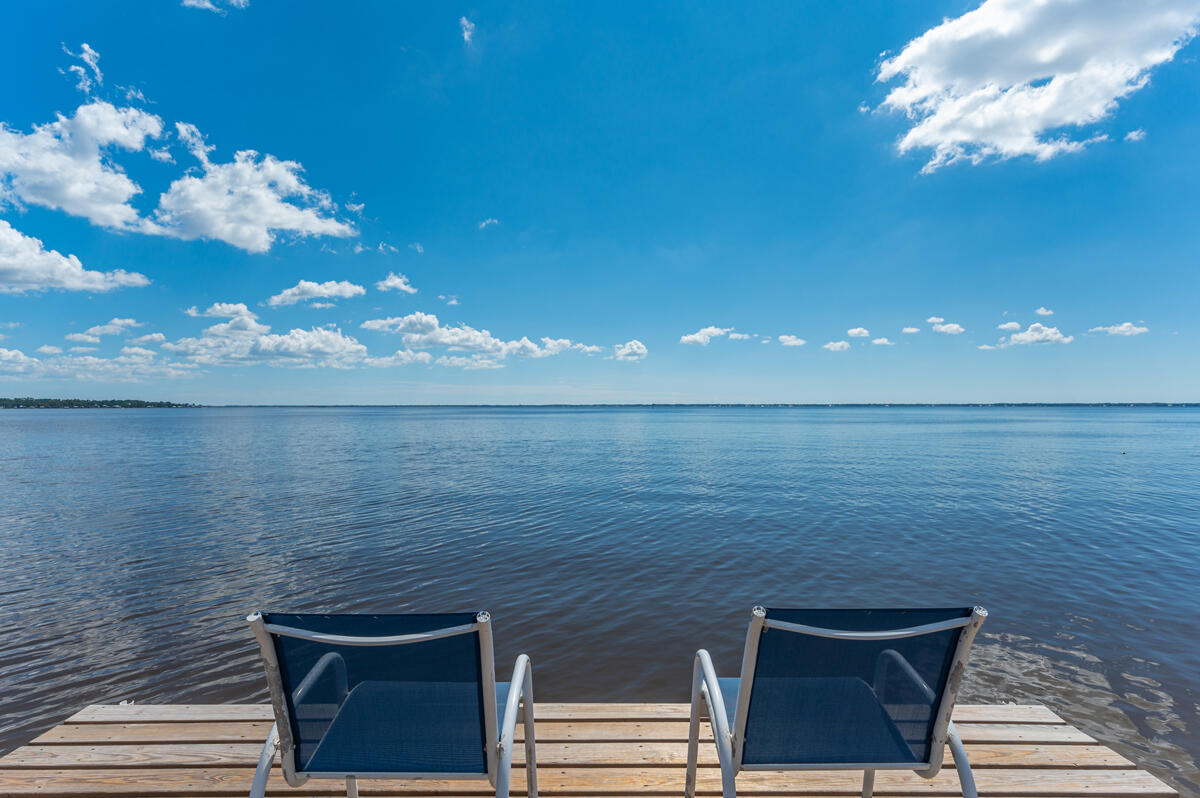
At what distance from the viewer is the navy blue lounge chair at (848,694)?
235 centimetres

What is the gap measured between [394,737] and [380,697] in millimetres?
225

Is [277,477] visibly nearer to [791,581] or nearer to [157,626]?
[157,626]

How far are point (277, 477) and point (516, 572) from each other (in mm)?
19965

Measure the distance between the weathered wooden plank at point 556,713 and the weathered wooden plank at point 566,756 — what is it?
1.03 feet

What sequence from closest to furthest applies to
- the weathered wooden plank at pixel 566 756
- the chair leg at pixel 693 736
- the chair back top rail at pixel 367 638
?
the chair back top rail at pixel 367 638 → the chair leg at pixel 693 736 → the weathered wooden plank at pixel 566 756

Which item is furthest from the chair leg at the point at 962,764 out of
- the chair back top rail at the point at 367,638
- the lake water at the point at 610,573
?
the lake water at the point at 610,573

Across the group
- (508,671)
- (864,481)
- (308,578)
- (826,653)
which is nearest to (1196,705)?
(826,653)

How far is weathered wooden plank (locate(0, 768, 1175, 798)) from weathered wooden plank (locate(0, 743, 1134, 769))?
0.05 m

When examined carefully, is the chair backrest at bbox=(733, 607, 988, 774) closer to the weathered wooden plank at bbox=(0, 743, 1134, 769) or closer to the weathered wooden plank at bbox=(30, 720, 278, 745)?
the weathered wooden plank at bbox=(0, 743, 1134, 769)

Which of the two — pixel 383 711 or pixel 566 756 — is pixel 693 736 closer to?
pixel 566 756

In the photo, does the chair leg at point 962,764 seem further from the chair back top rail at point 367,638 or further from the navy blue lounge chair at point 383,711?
the chair back top rail at point 367,638

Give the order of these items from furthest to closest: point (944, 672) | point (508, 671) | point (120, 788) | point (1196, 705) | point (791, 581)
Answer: point (791, 581), point (508, 671), point (1196, 705), point (120, 788), point (944, 672)

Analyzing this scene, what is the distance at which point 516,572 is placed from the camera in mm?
10664

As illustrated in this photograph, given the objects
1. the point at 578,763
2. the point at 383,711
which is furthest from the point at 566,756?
the point at 383,711
